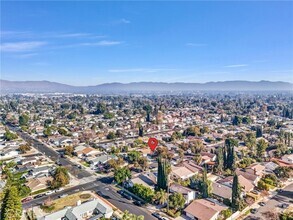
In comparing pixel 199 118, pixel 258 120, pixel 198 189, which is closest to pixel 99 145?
pixel 198 189

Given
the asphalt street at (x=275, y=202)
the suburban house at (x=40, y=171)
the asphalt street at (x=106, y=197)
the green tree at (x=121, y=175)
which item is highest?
the green tree at (x=121, y=175)

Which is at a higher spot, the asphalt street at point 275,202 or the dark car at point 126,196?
the dark car at point 126,196

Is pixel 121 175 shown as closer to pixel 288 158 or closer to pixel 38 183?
pixel 38 183

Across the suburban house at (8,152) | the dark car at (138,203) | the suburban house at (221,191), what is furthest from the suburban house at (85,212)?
the suburban house at (8,152)

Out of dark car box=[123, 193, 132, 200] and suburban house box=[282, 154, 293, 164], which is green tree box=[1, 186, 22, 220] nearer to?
dark car box=[123, 193, 132, 200]

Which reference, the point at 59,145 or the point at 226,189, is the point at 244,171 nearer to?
the point at 226,189

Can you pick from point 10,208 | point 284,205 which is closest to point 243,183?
point 284,205

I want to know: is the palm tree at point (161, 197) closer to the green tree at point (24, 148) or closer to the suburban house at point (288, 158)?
the suburban house at point (288, 158)
